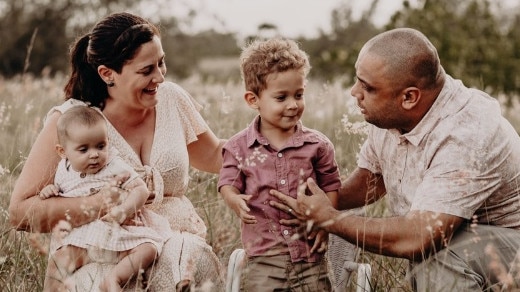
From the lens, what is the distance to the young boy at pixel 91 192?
3.67 m

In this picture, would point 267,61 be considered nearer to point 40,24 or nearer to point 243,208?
point 243,208

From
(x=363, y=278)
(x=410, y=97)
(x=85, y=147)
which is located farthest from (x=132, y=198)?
(x=410, y=97)

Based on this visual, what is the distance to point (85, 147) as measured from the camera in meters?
3.74

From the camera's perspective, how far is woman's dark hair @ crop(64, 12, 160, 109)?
4000mm

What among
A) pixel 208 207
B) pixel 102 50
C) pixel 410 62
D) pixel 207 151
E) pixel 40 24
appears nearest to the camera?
pixel 410 62

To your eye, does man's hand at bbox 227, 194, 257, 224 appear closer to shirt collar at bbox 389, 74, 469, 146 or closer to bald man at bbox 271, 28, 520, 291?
bald man at bbox 271, 28, 520, 291

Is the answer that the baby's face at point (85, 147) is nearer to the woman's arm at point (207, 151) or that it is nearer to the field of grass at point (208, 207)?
the field of grass at point (208, 207)

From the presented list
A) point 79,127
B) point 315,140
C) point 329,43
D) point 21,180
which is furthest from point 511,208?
point 329,43

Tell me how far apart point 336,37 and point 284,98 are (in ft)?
41.8

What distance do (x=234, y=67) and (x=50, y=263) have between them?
17.6 m

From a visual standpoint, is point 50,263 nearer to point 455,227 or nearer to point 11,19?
point 455,227

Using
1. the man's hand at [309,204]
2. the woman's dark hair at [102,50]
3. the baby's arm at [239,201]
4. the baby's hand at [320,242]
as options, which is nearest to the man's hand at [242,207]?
the baby's arm at [239,201]

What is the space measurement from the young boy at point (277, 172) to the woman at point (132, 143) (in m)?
0.36

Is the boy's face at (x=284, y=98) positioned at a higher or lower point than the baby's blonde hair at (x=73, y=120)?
higher
